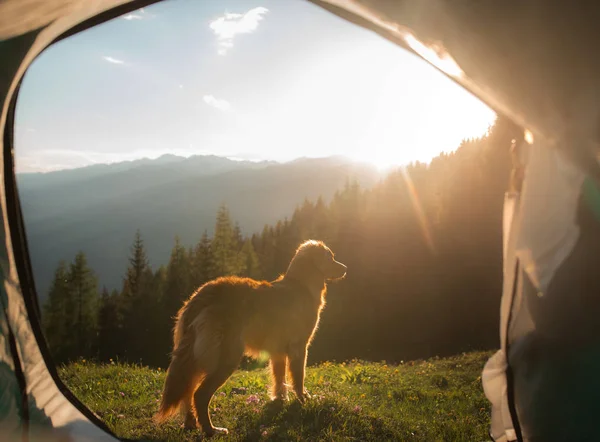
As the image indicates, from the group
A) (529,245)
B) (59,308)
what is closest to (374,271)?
(529,245)

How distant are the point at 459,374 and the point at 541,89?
6.40 metres

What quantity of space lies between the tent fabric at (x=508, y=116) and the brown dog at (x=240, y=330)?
804mm

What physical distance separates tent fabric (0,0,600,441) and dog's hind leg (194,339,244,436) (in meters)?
0.83

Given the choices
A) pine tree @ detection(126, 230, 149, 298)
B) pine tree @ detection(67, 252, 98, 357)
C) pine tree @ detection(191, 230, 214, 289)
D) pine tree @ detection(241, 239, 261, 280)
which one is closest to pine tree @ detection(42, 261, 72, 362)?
pine tree @ detection(67, 252, 98, 357)

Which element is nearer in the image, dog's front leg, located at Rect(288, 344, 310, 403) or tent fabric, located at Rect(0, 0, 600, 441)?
tent fabric, located at Rect(0, 0, 600, 441)

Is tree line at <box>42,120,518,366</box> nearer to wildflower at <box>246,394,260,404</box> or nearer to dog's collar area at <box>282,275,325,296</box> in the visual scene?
wildflower at <box>246,394,260,404</box>

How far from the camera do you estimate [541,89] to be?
1.57 metres

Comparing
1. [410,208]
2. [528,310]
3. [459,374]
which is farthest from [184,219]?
[528,310]

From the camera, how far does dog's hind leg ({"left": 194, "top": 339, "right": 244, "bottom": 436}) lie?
3709 mm

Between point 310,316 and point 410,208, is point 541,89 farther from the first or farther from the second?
point 410,208

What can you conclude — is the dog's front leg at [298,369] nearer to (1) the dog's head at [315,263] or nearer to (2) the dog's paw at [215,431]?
(1) the dog's head at [315,263]

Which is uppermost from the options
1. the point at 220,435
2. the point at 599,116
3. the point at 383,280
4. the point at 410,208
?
the point at 599,116

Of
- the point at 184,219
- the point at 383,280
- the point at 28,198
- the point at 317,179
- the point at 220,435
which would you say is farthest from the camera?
the point at 184,219

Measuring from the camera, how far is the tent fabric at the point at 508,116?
4.83 ft
